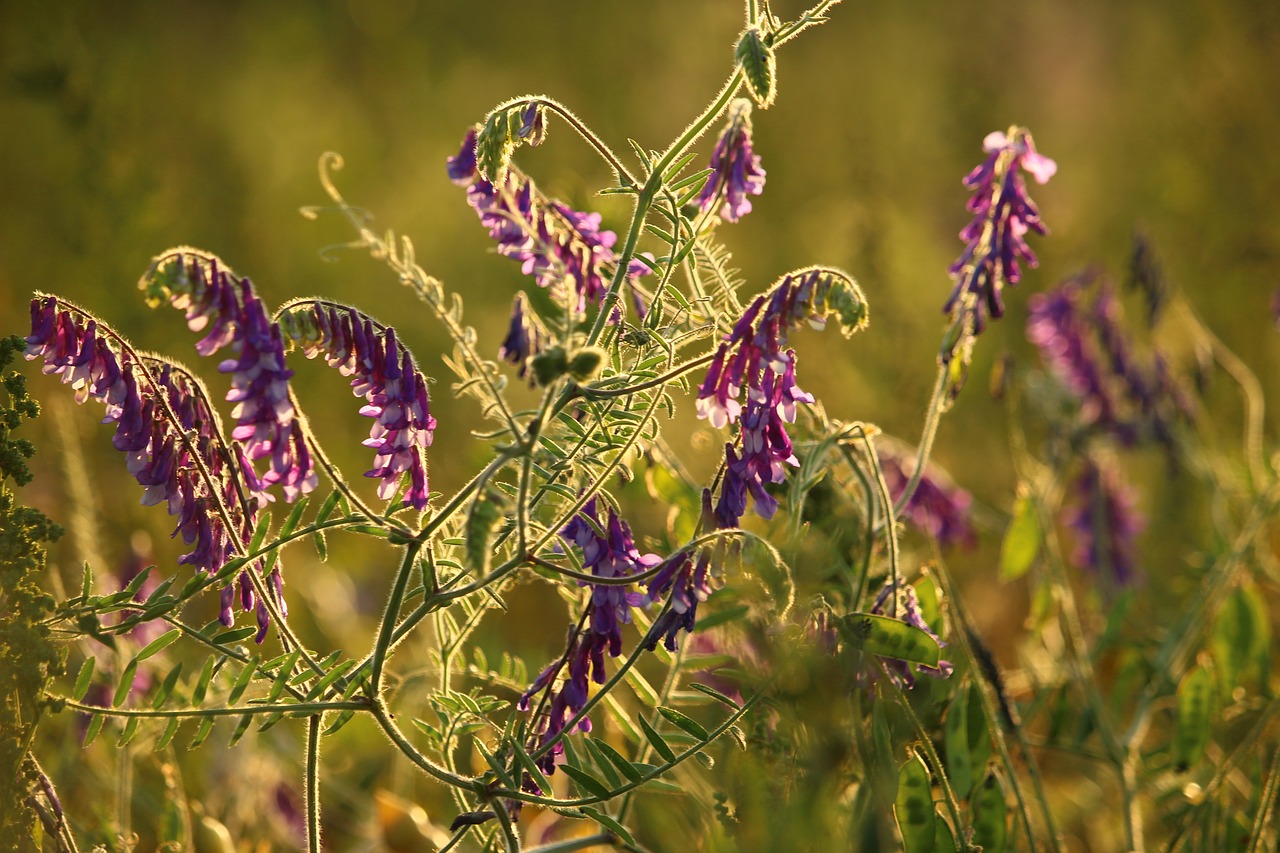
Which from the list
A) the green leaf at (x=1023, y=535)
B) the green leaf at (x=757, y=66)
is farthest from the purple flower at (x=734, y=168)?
the green leaf at (x=1023, y=535)

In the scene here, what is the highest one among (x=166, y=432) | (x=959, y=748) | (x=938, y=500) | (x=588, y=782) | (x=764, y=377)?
(x=938, y=500)

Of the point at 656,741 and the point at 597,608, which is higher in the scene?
the point at 597,608

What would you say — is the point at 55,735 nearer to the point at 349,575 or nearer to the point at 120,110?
the point at 349,575

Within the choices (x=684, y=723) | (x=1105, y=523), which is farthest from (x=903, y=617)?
(x=1105, y=523)

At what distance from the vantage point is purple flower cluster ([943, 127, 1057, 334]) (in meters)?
1.88

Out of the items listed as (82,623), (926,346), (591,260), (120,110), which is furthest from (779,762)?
(120,110)

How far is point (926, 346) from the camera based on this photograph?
4.49 metres

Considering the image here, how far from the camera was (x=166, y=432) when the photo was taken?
4.84ft

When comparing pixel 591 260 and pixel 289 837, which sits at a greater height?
pixel 591 260

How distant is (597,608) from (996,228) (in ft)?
2.99

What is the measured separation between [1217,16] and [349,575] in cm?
422

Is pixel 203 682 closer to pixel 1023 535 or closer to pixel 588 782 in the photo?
pixel 588 782

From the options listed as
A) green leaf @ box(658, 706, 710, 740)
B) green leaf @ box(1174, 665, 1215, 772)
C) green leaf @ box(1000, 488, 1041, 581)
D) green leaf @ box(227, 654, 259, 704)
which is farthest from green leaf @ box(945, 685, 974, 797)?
green leaf @ box(227, 654, 259, 704)

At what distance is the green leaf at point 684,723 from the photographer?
1.54m
